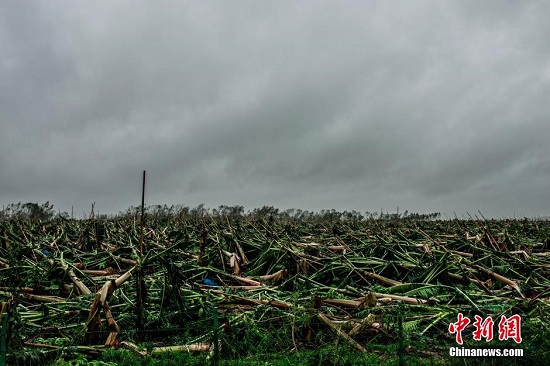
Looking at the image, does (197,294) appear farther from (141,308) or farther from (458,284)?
(458,284)

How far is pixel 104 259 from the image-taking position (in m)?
12.5

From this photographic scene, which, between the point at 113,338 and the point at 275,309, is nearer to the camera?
the point at 113,338

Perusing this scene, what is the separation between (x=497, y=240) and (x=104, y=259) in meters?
11.6

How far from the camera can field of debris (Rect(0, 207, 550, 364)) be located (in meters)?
6.84

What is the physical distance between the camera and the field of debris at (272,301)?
684 centimetres

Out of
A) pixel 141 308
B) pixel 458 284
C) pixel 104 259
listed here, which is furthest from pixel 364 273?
pixel 104 259
